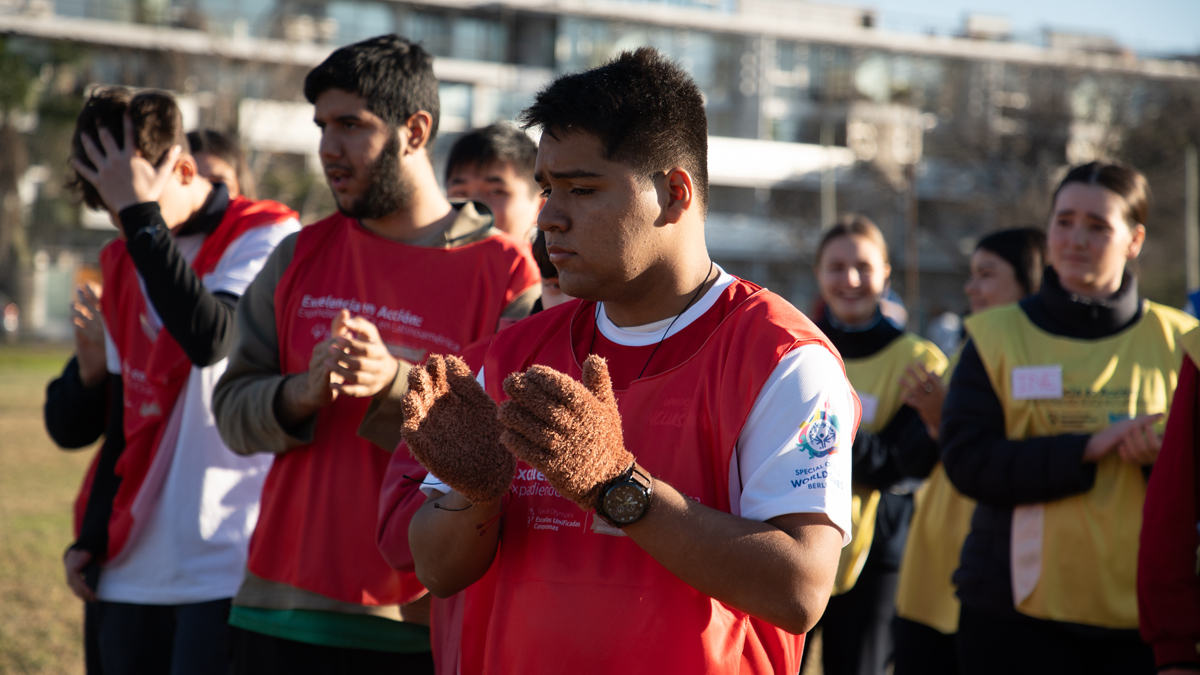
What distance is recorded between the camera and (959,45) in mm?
51500

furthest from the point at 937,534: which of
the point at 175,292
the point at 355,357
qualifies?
the point at 175,292

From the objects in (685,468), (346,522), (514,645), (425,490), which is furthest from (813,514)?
(346,522)

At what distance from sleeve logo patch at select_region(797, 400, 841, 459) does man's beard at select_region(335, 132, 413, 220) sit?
1.74m

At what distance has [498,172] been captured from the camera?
4176 mm

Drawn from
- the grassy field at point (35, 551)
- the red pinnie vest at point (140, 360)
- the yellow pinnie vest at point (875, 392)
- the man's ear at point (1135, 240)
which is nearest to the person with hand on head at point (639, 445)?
the red pinnie vest at point (140, 360)

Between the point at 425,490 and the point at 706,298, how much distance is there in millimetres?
709

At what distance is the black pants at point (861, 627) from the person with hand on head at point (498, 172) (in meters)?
2.10

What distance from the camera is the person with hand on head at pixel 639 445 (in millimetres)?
1636

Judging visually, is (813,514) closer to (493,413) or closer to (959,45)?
(493,413)

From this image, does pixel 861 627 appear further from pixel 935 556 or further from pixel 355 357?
pixel 355 357

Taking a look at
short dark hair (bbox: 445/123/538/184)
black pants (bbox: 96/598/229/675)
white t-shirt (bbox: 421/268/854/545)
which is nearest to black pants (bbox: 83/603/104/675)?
black pants (bbox: 96/598/229/675)

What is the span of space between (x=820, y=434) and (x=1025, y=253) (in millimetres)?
3482

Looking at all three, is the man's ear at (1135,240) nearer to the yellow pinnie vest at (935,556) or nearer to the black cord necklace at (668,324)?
the yellow pinnie vest at (935,556)

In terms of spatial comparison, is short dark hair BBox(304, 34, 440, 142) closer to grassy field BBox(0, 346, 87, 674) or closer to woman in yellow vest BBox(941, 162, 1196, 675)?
woman in yellow vest BBox(941, 162, 1196, 675)
